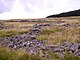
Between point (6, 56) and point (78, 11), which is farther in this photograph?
point (78, 11)

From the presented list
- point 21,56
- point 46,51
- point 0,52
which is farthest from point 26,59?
point 46,51

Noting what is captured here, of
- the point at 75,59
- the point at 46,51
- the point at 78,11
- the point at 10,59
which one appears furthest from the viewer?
the point at 78,11

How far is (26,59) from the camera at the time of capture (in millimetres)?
13570

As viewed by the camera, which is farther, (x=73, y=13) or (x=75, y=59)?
(x=73, y=13)

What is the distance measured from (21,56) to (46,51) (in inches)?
98.0

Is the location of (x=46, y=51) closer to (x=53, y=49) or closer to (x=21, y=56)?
(x=53, y=49)

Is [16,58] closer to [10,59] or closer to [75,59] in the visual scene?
[10,59]

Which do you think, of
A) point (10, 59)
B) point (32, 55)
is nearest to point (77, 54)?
point (32, 55)

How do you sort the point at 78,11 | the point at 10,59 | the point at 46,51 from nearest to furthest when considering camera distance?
the point at 10,59 < the point at 46,51 < the point at 78,11

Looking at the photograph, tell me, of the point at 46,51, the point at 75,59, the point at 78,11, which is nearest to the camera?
the point at 75,59

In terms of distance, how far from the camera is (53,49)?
16.6 m

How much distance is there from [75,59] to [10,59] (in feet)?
11.6

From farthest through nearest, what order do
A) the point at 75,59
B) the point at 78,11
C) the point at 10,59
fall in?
1. the point at 78,11
2. the point at 75,59
3. the point at 10,59

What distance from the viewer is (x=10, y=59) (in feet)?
44.3
